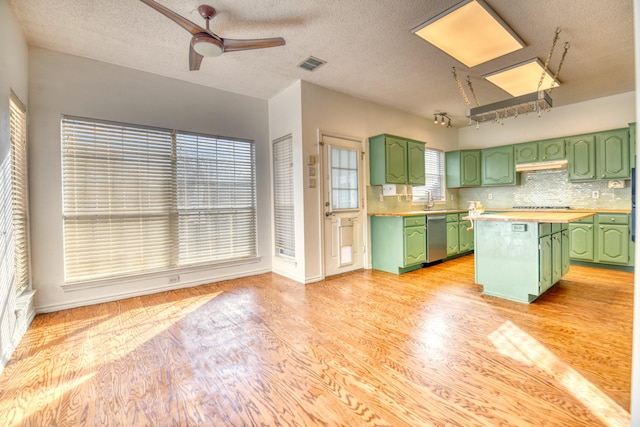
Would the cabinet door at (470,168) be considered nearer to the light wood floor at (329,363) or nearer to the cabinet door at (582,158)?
the cabinet door at (582,158)

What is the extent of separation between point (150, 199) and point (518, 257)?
420 cm

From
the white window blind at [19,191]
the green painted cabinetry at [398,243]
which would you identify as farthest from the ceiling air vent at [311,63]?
the white window blind at [19,191]

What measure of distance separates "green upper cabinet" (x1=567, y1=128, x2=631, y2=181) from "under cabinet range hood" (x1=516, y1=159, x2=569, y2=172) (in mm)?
130

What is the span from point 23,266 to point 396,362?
3484 millimetres

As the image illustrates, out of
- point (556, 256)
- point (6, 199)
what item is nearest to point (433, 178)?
point (556, 256)

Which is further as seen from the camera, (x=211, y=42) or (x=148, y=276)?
(x=148, y=276)

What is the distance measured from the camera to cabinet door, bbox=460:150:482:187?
6.01 meters

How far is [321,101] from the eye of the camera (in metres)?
4.21

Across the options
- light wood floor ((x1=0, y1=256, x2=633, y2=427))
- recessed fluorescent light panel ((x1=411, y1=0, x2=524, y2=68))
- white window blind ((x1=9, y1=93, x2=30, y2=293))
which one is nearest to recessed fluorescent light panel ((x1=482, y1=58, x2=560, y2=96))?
recessed fluorescent light panel ((x1=411, y1=0, x2=524, y2=68))

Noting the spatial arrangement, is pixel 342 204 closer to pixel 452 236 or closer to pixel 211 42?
pixel 452 236

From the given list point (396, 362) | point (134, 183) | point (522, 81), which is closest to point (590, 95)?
point (522, 81)

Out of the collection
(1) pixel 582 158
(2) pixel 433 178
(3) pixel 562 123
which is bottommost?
(2) pixel 433 178

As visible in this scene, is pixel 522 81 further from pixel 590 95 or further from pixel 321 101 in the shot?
pixel 321 101

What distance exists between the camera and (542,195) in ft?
17.9
